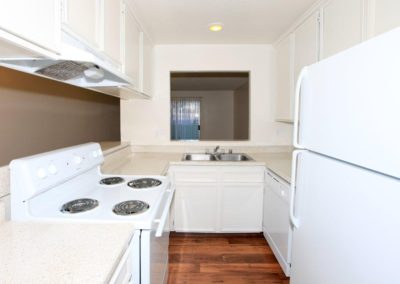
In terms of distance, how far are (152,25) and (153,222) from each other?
206 centimetres

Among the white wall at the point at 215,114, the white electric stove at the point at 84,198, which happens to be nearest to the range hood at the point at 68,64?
the white electric stove at the point at 84,198

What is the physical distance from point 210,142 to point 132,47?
4.98ft

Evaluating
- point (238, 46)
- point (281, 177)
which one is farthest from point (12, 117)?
point (238, 46)

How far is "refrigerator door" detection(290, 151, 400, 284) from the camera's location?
782 millimetres

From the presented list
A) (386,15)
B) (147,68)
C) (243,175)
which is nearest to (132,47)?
(147,68)

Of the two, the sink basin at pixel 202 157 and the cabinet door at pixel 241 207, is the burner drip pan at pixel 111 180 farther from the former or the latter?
the sink basin at pixel 202 157

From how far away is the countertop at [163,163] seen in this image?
2254mm

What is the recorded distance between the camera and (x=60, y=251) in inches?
33.2

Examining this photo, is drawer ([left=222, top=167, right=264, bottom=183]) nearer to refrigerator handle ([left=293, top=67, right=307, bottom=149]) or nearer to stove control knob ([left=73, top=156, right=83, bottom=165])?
refrigerator handle ([left=293, top=67, right=307, bottom=149])

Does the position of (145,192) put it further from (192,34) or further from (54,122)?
(192,34)

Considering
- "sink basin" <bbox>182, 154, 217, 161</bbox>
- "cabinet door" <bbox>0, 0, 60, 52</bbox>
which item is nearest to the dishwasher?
"sink basin" <bbox>182, 154, 217, 161</bbox>

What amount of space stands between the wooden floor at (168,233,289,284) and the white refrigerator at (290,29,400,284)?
2.72 feet

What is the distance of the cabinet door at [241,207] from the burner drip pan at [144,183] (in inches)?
44.0

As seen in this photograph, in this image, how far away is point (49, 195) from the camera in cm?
127
